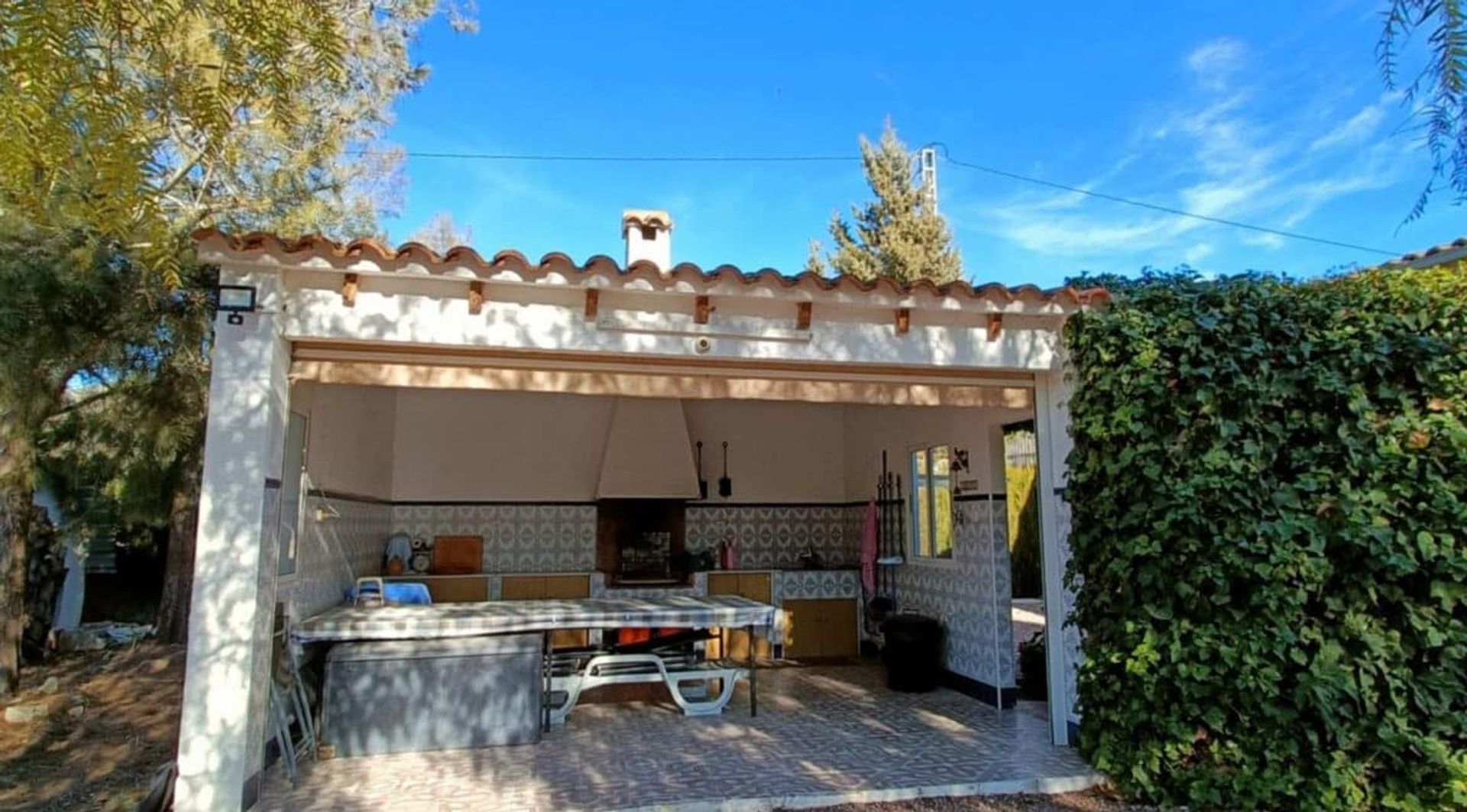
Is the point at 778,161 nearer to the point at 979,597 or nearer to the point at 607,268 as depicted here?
the point at 979,597

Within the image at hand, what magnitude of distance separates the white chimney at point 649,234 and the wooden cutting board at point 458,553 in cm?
357

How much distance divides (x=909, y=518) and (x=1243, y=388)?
167 inches

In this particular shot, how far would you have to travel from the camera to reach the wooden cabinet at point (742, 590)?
9.06 m

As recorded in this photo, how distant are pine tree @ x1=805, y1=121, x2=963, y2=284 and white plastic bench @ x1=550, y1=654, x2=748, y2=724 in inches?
672

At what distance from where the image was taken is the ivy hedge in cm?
397

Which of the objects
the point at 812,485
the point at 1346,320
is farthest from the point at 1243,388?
the point at 812,485

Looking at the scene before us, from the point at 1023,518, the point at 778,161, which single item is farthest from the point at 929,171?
the point at 1023,518

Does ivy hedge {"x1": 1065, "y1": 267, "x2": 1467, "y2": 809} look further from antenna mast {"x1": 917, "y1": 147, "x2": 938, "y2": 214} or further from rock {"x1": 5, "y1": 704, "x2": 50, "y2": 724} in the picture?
antenna mast {"x1": 917, "y1": 147, "x2": 938, "y2": 214}

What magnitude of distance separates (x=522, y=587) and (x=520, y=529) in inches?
29.9

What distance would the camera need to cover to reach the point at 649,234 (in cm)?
868

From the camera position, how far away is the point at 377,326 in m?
4.42

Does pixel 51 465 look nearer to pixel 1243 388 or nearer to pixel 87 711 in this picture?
pixel 87 711

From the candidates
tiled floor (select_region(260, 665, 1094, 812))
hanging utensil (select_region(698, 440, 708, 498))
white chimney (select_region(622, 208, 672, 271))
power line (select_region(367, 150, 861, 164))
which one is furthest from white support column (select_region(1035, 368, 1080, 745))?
power line (select_region(367, 150, 861, 164))

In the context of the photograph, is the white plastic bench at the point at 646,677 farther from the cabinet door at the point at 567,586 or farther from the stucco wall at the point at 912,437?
the stucco wall at the point at 912,437
